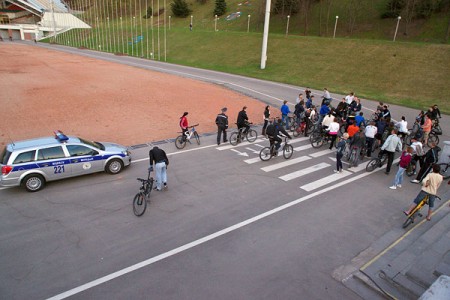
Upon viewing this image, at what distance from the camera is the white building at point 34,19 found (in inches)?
3792

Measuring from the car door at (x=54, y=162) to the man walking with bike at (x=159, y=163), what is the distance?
338 centimetres

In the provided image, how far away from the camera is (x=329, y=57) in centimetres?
4206

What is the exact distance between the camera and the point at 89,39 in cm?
8206

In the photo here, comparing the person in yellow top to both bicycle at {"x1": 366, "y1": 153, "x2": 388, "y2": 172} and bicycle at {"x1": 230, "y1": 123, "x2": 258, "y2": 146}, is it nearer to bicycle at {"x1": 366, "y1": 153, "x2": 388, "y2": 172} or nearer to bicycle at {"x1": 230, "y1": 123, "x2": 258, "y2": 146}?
bicycle at {"x1": 366, "y1": 153, "x2": 388, "y2": 172}

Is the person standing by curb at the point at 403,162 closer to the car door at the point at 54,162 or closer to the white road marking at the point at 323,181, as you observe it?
the white road marking at the point at 323,181

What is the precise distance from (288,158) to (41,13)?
4765 inches

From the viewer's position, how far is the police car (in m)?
10.7

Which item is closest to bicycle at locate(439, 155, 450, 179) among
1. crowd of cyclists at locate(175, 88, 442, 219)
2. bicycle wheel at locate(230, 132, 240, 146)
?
crowd of cyclists at locate(175, 88, 442, 219)

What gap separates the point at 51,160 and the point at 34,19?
123m

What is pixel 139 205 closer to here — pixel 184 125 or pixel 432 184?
pixel 184 125

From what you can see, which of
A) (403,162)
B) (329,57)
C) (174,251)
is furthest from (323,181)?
(329,57)

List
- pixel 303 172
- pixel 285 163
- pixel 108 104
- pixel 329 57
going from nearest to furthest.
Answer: pixel 303 172 → pixel 285 163 → pixel 108 104 → pixel 329 57

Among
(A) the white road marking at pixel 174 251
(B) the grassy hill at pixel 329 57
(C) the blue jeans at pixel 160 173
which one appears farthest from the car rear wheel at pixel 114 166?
(B) the grassy hill at pixel 329 57

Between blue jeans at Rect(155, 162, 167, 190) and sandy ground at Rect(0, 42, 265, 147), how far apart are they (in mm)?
5741
